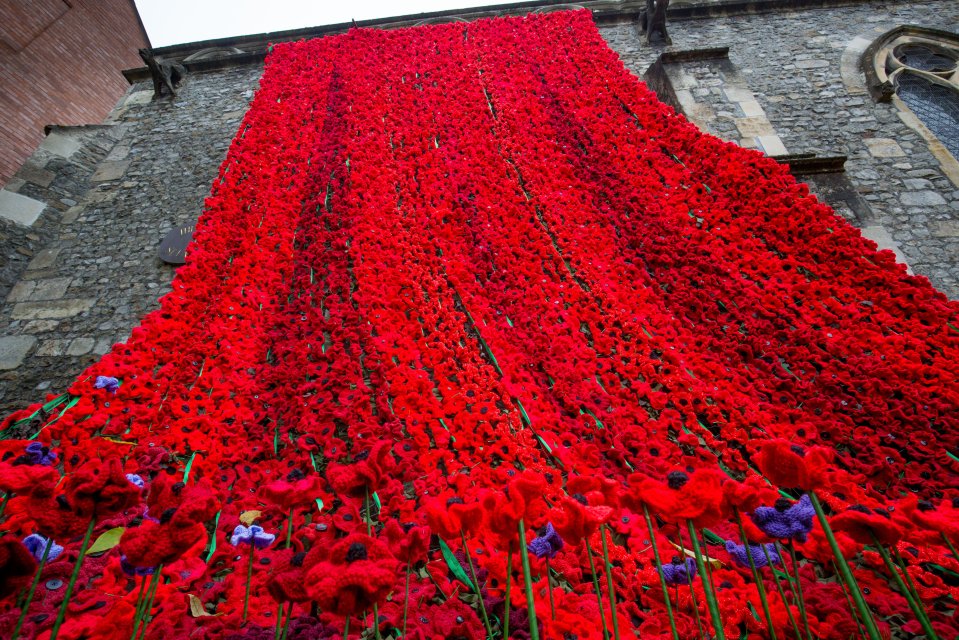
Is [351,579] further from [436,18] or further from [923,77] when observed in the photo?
[923,77]

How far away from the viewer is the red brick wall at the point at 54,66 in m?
5.60

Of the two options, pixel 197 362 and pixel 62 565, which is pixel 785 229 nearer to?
pixel 197 362

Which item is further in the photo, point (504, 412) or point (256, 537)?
point (504, 412)

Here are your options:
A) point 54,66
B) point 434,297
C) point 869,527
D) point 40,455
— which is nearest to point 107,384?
point 40,455

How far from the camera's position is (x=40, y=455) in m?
1.90

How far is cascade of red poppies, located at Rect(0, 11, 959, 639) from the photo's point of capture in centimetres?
121

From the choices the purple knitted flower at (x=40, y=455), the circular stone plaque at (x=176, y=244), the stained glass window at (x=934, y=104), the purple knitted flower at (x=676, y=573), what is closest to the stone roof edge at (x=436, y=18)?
the stained glass window at (x=934, y=104)

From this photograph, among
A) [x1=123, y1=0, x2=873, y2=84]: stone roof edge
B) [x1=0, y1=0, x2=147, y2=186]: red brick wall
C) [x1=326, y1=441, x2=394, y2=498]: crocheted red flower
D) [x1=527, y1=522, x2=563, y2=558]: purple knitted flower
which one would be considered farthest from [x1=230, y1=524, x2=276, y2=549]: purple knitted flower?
[x1=0, y1=0, x2=147, y2=186]: red brick wall

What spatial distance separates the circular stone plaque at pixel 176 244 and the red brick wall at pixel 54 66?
3.31m

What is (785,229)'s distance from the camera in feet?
9.48

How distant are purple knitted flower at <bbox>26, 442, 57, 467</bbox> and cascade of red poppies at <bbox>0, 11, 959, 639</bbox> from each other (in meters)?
0.04

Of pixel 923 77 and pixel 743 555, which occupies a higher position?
pixel 923 77

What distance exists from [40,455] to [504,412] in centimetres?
198

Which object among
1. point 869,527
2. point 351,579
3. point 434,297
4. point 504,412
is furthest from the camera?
point 434,297
